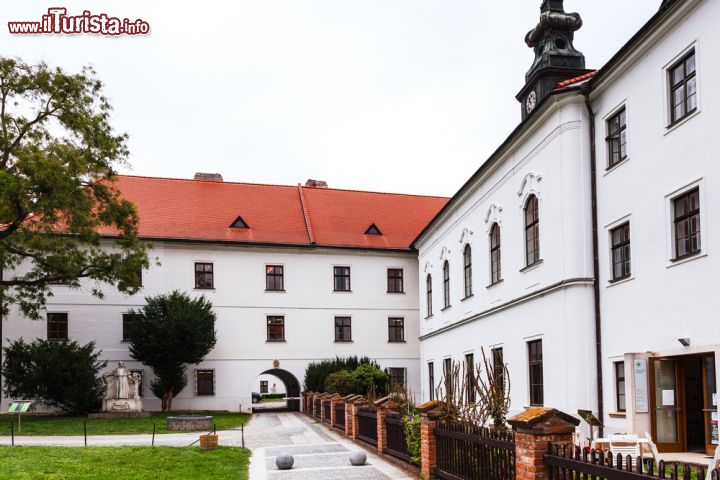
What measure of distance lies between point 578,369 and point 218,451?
26.6 ft

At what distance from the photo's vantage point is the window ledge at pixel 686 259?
12.7 metres

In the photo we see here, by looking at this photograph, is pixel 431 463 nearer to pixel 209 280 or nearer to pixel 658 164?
pixel 658 164

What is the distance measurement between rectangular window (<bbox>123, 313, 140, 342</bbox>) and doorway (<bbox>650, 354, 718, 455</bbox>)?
2408 cm

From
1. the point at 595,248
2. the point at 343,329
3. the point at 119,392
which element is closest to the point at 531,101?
the point at 595,248

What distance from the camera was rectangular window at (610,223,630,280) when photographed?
15727mm

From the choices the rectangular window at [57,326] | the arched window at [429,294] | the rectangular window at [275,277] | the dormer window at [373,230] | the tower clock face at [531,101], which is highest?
the tower clock face at [531,101]

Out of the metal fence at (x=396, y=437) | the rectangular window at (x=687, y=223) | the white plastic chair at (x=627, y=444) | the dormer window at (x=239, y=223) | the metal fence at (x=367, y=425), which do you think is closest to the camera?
the white plastic chair at (x=627, y=444)

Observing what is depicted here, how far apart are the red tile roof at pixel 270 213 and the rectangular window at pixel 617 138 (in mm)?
22570

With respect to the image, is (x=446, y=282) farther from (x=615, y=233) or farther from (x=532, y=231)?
(x=615, y=233)

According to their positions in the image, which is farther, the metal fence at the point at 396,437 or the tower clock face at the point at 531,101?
the tower clock face at the point at 531,101

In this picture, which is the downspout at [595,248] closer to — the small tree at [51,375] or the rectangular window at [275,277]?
the small tree at [51,375]

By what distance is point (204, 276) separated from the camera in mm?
36344

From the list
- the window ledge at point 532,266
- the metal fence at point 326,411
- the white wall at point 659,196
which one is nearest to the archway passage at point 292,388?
the metal fence at point 326,411

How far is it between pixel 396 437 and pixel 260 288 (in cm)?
2271
